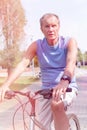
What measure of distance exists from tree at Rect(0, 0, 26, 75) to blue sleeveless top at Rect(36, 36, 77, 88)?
24085 millimetres

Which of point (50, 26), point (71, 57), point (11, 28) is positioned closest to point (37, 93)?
point (71, 57)

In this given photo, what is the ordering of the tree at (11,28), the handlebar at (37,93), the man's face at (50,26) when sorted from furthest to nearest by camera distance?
the tree at (11,28), the man's face at (50,26), the handlebar at (37,93)

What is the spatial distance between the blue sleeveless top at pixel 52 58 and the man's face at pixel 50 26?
138mm

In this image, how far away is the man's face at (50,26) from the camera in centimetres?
308

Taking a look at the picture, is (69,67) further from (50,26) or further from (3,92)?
(3,92)

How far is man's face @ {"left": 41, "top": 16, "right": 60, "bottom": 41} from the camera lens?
3078 mm

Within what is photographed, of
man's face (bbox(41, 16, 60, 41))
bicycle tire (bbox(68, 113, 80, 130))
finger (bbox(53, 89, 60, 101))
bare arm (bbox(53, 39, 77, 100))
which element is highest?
man's face (bbox(41, 16, 60, 41))

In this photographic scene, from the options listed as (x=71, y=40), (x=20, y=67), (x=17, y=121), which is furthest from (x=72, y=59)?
(x=17, y=121)

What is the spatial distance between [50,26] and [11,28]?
25.9 m

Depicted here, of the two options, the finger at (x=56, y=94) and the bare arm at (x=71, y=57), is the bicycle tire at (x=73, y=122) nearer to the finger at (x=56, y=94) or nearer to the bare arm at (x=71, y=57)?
the bare arm at (x=71, y=57)

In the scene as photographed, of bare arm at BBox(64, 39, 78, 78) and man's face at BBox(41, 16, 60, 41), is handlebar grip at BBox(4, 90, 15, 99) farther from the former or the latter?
man's face at BBox(41, 16, 60, 41)

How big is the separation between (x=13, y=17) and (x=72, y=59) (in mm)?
26344

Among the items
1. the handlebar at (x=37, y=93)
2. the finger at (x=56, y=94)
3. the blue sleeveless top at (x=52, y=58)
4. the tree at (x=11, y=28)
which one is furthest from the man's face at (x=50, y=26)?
the tree at (x=11, y=28)

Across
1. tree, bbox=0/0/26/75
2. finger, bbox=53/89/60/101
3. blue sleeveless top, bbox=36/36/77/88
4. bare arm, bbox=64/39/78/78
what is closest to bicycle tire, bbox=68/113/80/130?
blue sleeveless top, bbox=36/36/77/88
